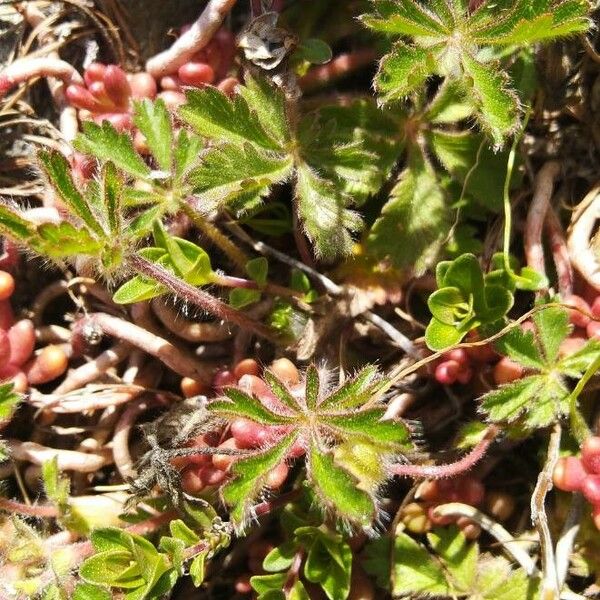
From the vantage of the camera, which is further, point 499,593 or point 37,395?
point 37,395

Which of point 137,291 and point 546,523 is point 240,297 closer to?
point 137,291

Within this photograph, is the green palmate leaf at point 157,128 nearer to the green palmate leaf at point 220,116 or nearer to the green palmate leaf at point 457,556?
the green palmate leaf at point 220,116

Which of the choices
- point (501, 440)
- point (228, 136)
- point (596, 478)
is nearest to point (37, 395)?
point (228, 136)

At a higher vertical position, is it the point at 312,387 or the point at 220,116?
the point at 220,116

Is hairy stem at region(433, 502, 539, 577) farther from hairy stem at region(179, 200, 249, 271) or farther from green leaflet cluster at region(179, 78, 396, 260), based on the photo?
hairy stem at region(179, 200, 249, 271)

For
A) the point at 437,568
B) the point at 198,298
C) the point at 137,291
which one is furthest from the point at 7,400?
the point at 437,568

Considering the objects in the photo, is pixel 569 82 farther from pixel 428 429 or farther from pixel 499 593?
pixel 499 593

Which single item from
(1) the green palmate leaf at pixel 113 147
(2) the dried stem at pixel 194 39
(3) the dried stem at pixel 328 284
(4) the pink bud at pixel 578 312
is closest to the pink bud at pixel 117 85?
(2) the dried stem at pixel 194 39

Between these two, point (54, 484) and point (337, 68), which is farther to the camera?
point (337, 68)
